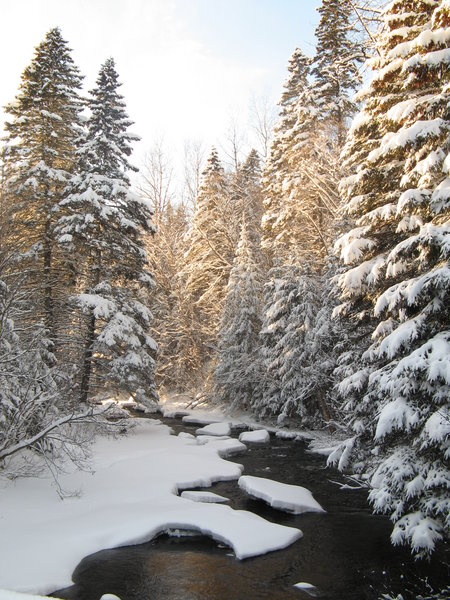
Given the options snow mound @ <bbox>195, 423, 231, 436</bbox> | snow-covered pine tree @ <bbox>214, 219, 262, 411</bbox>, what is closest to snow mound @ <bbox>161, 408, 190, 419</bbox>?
snow-covered pine tree @ <bbox>214, 219, 262, 411</bbox>

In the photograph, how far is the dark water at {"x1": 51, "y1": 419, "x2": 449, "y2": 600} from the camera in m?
6.99

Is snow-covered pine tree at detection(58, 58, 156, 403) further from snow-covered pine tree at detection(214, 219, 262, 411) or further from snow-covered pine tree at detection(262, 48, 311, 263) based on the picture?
snow-covered pine tree at detection(262, 48, 311, 263)

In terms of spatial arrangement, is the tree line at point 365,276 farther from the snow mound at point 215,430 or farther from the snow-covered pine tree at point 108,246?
the snow-covered pine tree at point 108,246

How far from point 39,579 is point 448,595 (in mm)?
6505

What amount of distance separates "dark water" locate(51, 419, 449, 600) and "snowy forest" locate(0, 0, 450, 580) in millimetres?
653

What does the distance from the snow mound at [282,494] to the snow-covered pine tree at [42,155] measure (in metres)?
9.71

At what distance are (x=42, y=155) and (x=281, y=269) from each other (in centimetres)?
1192

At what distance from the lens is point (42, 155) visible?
17.2 m

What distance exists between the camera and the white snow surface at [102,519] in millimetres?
7312

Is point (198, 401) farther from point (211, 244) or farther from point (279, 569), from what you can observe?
point (279, 569)

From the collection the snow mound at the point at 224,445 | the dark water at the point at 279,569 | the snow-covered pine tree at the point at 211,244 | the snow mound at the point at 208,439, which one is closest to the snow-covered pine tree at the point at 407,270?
the dark water at the point at 279,569

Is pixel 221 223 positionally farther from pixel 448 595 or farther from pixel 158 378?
pixel 448 595

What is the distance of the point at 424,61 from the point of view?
809cm

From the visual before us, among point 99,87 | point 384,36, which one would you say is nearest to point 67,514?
point 384,36
